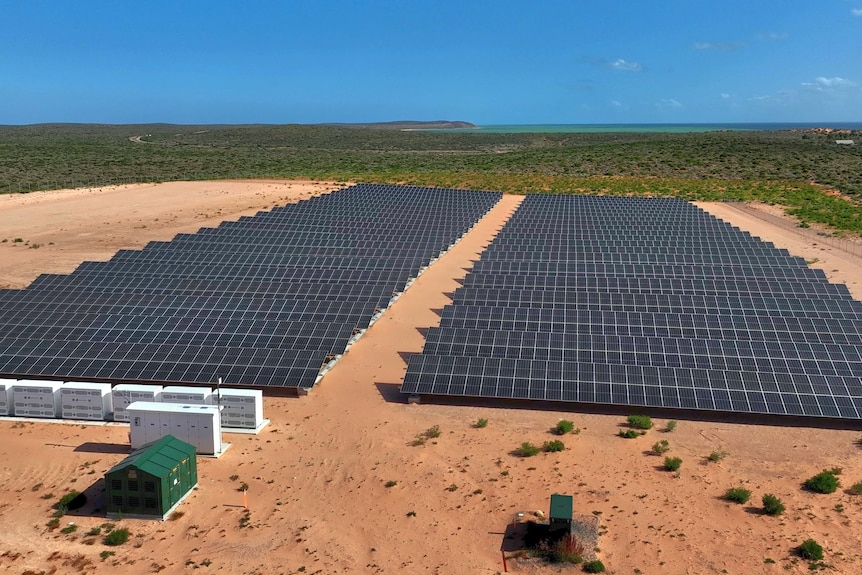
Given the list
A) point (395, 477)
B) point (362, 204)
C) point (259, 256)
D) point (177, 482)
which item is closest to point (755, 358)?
point (395, 477)

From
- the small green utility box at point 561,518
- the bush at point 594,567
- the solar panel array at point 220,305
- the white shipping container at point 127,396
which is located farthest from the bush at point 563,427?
the white shipping container at point 127,396

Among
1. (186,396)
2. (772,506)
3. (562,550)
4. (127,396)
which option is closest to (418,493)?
(562,550)

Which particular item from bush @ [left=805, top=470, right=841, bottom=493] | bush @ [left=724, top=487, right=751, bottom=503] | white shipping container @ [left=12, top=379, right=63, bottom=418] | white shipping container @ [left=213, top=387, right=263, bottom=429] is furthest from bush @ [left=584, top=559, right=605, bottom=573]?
white shipping container @ [left=12, top=379, right=63, bottom=418]

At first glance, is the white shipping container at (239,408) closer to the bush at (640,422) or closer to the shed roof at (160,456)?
the shed roof at (160,456)

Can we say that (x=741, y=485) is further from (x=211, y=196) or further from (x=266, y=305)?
(x=211, y=196)

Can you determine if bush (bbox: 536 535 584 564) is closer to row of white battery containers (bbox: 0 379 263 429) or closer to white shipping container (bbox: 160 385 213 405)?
row of white battery containers (bbox: 0 379 263 429)

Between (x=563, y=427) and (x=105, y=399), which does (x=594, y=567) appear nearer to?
(x=563, y=427)

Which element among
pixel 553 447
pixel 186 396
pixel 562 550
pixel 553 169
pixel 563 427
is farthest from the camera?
pixel 553 169

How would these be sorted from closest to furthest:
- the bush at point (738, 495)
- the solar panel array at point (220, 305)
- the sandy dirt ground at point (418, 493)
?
the sandy dirt ground at point (418, 493) → the bush at point (738, 495) → the solar panel array at point (220, 305)
